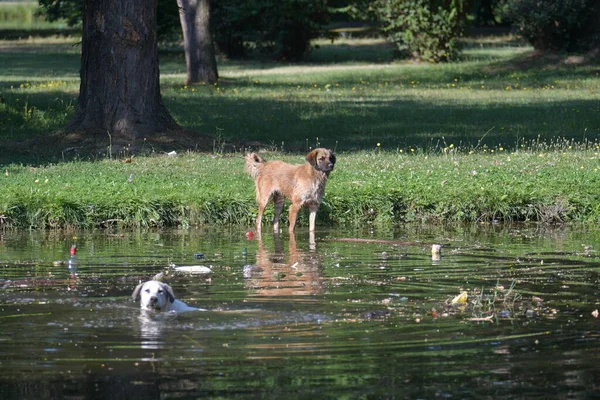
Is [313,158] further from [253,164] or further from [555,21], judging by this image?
[555,21]

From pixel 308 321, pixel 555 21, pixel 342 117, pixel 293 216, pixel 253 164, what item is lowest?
pixel 293 216

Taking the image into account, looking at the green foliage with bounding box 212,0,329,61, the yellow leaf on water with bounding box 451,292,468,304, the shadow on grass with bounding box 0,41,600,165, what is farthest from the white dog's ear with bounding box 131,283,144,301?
the green foliage with bounding box 212,0,329,61

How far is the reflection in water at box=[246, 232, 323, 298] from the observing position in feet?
35.6

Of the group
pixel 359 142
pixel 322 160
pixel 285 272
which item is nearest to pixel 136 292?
pixel 285 272

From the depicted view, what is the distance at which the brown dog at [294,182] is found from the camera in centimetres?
1515

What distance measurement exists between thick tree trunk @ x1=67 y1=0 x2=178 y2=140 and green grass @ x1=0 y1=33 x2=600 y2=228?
4.47ft

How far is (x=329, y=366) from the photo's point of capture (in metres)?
7.97

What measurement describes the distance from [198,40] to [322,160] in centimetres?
2020

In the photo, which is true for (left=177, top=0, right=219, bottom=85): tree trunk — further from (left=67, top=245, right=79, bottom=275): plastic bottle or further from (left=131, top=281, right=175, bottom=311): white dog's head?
(left=131, top=281, right=175, bottom=311): white dog's head

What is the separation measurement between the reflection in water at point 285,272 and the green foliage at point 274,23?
3245cm

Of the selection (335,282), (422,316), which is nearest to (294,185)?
(335,282)

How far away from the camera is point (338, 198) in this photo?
53.2 ft

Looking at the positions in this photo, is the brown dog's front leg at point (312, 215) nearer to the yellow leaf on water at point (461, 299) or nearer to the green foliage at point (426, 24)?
the yellow leaf on water at point (461, 299)

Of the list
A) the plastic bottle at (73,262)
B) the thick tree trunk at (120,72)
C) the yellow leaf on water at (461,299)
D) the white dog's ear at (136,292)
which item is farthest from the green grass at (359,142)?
the yellow leaf on water at (461,299)
